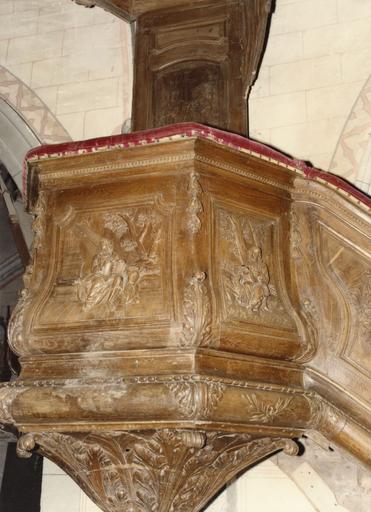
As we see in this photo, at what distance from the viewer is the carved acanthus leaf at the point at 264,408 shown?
2.18 m

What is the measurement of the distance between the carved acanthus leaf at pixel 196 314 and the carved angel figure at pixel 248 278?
130 millimetres

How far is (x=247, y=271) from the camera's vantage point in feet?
7.54

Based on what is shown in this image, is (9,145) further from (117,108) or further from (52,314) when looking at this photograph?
(52,314)

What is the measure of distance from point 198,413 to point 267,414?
0.31 meters

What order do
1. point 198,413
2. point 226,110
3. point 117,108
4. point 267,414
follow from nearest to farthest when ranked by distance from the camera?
point 198,413
point 267,414
point 226,110
point 117,108

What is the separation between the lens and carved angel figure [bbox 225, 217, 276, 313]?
2246 millimetres

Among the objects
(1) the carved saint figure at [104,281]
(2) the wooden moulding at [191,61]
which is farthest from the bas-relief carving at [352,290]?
(2) the wooden moulding at [191,61]

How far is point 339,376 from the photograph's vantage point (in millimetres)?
2453

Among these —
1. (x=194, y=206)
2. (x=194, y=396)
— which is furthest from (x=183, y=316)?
(x=194, y=206)

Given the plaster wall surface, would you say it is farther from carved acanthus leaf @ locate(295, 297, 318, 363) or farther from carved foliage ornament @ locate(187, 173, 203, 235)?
carved foliage ornament @ locate(187, 173, 203, 235)

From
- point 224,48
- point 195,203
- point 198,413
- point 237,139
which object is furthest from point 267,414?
point 224,48

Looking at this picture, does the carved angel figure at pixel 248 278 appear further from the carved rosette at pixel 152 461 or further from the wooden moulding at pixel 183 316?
the carved rosette at pixel 152 461

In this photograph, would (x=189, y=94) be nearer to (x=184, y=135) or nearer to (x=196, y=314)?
(x=184, y=135)

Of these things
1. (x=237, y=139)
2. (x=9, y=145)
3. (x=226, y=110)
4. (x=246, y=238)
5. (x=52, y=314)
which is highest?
(x=9, y=145)
